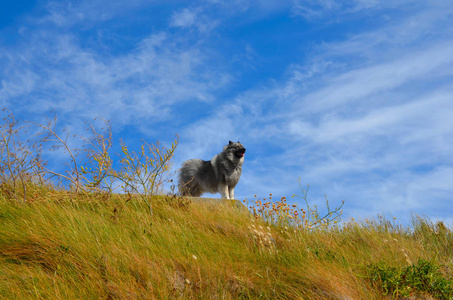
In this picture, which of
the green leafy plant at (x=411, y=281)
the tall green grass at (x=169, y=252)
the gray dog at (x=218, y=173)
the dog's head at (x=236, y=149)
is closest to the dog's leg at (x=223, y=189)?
the gray dog at (x=218, y=173)

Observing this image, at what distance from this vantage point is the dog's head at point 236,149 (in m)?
11.4

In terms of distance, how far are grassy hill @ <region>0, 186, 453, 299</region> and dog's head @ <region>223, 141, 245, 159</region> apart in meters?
5.47

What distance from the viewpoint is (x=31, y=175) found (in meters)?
6.59

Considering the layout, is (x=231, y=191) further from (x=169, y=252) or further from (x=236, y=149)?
(x=169, y=252)

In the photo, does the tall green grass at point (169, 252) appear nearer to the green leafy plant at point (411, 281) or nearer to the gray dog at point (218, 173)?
the green leafy plant at point (411, 281)

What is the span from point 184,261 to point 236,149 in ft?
24.3

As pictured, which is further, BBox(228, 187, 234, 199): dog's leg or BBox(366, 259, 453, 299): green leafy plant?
BBox(228, 187, 234, 199): dog's leg

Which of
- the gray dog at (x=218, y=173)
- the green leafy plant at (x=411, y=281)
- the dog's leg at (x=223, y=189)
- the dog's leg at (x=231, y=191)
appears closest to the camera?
the green leafy plant at (x=411, y=281)

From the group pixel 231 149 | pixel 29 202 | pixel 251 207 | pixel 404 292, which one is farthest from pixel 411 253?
pixel 231 149

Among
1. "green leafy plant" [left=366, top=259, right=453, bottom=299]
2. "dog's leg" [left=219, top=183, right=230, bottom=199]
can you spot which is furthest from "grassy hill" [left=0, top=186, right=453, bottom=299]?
"dog's leg" [left=219, top=183, right=230, bottom=199]

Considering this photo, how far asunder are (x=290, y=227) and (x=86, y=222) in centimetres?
299

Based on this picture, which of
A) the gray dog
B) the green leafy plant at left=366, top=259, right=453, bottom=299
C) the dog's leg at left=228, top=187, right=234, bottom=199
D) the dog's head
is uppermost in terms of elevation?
the dog's head

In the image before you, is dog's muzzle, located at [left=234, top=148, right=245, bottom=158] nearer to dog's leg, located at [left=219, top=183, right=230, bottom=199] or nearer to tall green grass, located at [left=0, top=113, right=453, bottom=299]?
dog's leg, located at [left=219, top=183, right=230, bottom=199]

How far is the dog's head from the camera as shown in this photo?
1135 cm
